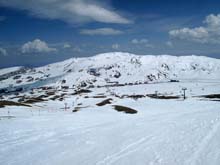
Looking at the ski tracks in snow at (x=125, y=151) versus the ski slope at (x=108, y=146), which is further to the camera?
the ski slope at (x=108, y=146)

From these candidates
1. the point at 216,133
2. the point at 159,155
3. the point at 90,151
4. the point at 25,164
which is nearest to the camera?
the point at 25,164

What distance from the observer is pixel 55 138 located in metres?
22.0

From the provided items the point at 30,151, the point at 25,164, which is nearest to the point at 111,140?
the point at 30,151

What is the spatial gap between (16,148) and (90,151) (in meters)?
5.90

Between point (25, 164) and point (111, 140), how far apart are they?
8247 millimetres

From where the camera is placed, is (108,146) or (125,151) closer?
(125,151)

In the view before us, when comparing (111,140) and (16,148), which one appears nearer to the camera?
(16,148)

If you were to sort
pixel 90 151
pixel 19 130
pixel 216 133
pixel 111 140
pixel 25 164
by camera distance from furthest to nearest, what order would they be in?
pixel 19 130, pixel 216 133, pixel 111 140, pixel 90 151, pixel 25 164

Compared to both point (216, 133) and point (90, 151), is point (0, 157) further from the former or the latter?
point (216, 133)

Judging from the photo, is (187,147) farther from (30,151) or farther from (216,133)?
(30,151)

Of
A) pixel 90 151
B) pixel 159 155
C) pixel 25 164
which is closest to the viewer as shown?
pixel 25 164

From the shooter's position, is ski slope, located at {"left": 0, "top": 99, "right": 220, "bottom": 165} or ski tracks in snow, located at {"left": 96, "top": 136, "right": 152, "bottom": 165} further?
ski slope, located at {"left": 0, "top": 99, "right": 220, "bottom": 165}

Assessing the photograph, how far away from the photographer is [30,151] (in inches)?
699

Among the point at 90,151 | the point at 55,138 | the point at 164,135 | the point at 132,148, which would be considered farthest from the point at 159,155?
the point at 55,138
